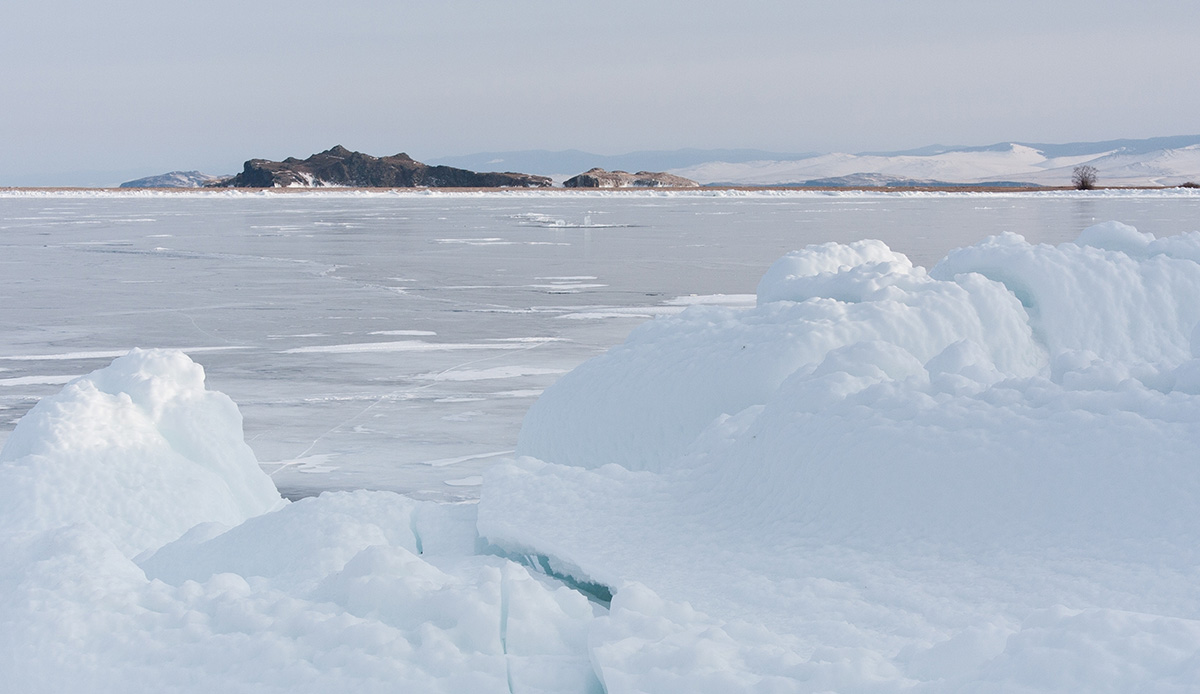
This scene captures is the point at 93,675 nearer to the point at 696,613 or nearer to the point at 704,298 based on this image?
the point at 696,613

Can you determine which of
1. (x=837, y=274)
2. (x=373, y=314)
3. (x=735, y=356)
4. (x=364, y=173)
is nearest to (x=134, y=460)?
(x=735, y=356)

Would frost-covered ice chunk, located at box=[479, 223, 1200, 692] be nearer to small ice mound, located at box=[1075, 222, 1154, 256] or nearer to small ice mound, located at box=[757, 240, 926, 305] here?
small ice mound, located at box=[757, 240, 926, 305]

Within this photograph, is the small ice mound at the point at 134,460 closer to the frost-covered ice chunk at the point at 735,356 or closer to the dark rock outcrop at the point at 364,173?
the frost-covered ice chunk at the point at 735,356

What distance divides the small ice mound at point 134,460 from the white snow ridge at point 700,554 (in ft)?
0.04

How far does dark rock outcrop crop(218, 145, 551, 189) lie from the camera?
113m

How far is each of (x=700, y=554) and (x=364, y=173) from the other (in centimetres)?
12136

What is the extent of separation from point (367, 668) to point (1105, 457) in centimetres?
176

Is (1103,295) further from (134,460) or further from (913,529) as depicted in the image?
(134,460)

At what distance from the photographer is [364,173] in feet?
391

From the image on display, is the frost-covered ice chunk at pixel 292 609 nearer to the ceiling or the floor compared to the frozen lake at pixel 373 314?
nearer to the ceiling

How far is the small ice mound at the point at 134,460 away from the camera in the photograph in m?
3.44

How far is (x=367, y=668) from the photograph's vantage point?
201 cm

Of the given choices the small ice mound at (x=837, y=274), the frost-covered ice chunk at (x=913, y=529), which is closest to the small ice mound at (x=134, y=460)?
the frost-covered ice chunk at (x=913, y=529)

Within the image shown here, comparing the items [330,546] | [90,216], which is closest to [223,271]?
[330,546]
